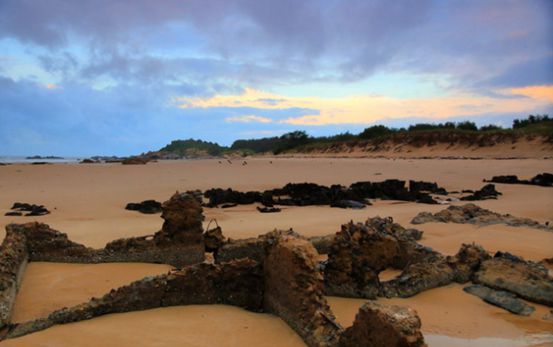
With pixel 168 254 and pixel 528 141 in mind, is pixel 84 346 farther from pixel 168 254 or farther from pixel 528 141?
pixel 528 141

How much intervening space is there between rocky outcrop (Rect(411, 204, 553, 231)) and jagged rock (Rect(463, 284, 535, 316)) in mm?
3613

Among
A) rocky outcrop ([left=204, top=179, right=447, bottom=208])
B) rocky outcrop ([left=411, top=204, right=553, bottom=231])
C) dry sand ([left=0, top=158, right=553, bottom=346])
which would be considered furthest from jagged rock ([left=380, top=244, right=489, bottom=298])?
rocky outcrop ([left=204, top=179, right=447, bottom=208])

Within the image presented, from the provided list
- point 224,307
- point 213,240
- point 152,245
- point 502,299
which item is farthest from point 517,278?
point 152,245

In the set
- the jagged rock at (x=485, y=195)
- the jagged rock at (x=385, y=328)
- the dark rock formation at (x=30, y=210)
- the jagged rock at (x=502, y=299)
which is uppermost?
the jagged rock at (x=385, y=328)

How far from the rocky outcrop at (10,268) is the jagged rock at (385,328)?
280 centimetres

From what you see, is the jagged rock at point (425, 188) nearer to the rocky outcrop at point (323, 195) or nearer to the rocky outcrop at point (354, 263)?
the rocky outcrop at point (323, 195)

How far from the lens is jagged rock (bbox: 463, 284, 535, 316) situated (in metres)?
4.30

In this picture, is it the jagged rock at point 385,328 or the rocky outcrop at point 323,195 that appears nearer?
the jagged rock at point 385,328

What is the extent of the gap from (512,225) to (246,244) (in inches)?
198

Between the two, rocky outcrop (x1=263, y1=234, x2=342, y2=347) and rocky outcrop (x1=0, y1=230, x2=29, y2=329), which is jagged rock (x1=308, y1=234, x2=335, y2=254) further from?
rocky outcrop (x1=0, y1=230, x2=29, y2=329)

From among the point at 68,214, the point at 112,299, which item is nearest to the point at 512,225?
the point at 112,299

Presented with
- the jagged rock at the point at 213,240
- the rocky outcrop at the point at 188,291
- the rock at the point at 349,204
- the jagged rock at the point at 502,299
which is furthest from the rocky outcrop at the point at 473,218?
the rocky outcrop at the point at 188,291

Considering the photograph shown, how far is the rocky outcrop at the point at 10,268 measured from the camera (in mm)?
3907

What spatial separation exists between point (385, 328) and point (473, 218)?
653 centimetres
